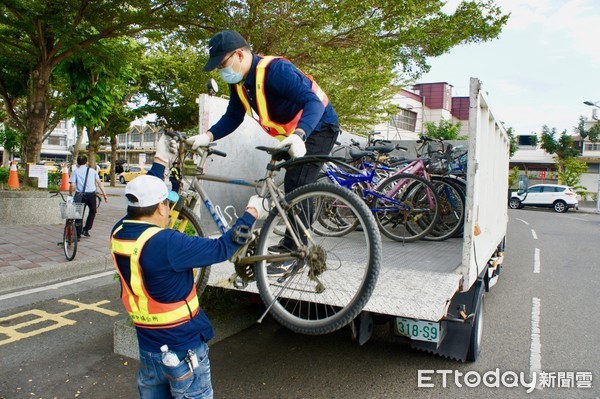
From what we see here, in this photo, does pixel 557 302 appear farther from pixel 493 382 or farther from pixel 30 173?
Answer: pixel 30 173

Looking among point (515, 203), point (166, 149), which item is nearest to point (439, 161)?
point (166, 149)

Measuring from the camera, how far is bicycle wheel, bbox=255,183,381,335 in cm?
252

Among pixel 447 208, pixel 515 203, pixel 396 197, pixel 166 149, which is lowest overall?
pixel 515 203

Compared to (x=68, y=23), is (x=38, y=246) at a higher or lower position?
lower

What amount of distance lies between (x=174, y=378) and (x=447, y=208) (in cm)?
439

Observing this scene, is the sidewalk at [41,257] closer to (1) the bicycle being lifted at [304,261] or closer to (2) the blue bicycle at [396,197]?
(2) the blue bicycle at [396,197]

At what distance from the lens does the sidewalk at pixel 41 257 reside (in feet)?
20.5

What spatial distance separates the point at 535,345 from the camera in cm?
451

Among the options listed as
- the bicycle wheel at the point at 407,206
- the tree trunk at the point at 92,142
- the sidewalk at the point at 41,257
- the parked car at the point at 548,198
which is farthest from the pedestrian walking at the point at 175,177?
the parked car at the point at 548,198

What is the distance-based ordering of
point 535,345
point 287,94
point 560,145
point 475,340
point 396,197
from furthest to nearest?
point 560,145
point 396,197
point 535,345
point 475,340
point 287,94

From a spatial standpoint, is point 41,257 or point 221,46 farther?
point 41,257

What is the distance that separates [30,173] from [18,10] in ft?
12.6

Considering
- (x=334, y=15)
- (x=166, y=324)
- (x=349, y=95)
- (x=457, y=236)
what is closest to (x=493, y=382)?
(x=457, y=236)

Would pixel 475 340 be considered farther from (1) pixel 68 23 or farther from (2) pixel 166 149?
(1) pixel 68 23
